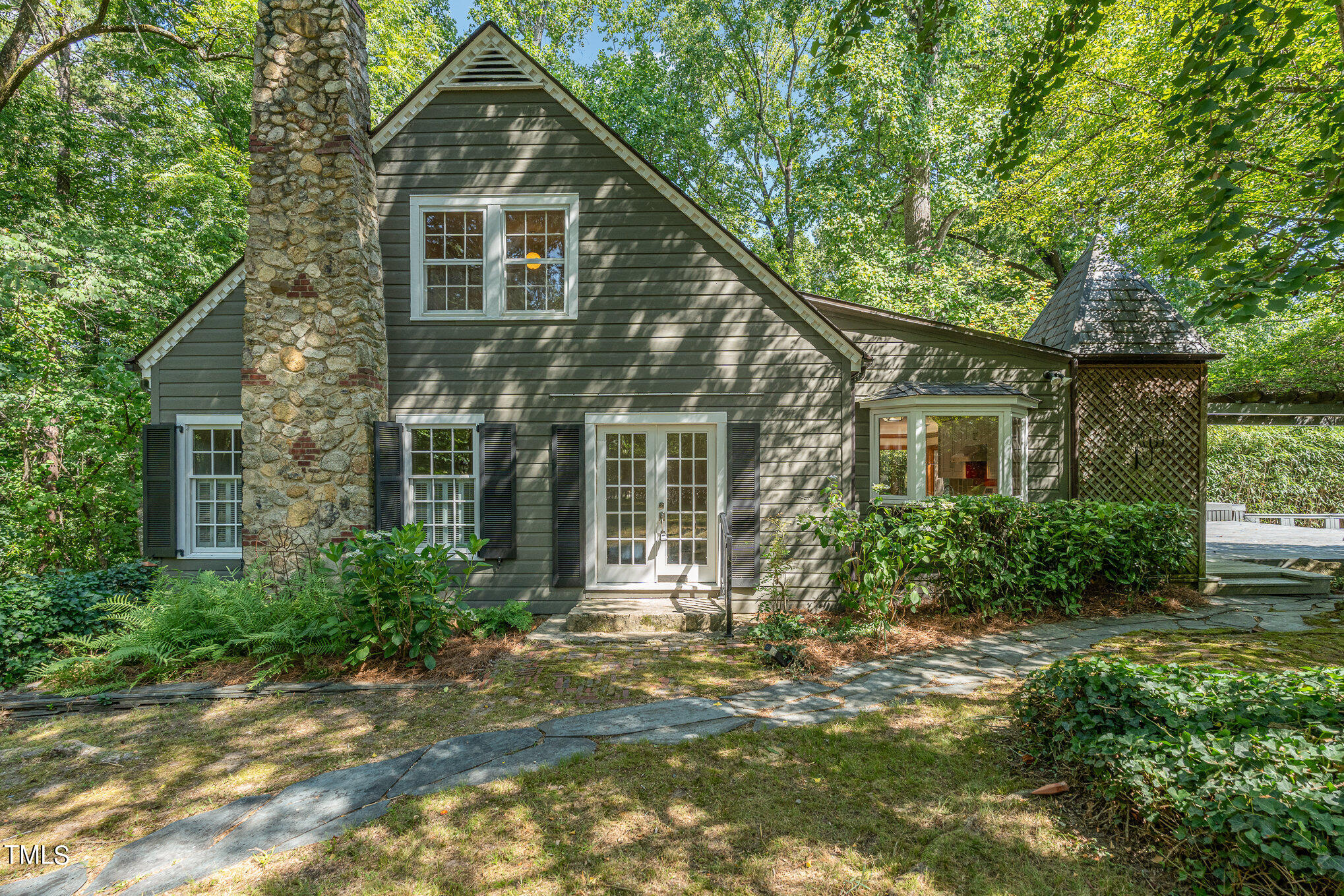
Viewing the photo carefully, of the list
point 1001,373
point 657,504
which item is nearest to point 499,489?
point 657,504

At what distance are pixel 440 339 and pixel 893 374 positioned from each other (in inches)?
245

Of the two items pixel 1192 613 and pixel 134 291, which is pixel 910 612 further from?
pixel 134 291

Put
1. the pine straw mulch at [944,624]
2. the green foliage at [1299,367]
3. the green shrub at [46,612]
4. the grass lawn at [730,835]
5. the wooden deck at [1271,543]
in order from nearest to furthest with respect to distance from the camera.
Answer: the grass lawn at [730,835] → the green shrub at [46,612] → the pine straw mulch at [944,624] → the green foliage at [1299,367] → the wooden deck at [1271,543]

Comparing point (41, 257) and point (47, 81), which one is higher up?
point (47, 81)

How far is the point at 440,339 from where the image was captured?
22.5 feet

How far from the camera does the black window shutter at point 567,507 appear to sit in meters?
6.70

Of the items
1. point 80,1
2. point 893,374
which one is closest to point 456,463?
point 893,374

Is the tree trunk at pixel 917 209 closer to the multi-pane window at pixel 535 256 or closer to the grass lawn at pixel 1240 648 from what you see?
the multi-pane window at pixel 535 256

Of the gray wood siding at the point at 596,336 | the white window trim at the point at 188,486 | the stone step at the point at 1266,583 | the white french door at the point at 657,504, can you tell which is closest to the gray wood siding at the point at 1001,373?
the gray wood siding at the point at 596,336

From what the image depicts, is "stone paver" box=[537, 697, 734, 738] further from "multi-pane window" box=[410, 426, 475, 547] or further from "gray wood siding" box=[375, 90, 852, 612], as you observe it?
"multi-pane window" box=[410, 426, 475, 547]

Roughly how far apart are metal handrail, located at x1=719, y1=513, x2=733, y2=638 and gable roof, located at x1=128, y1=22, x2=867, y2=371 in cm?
253

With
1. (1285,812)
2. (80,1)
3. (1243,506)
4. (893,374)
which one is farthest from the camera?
(1243,506)

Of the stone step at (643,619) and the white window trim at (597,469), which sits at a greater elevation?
the white window trim at (597,469)

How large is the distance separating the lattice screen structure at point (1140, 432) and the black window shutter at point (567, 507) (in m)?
7.00
